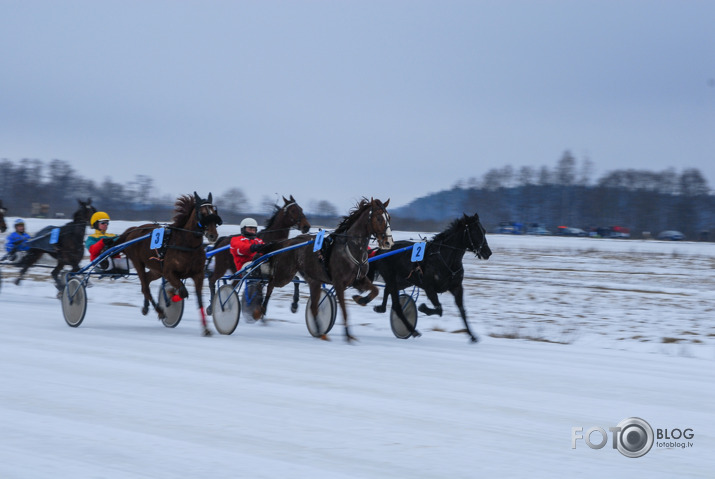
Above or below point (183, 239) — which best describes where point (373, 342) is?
below

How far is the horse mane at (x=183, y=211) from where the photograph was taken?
35.4 feet

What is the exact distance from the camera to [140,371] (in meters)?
7.42

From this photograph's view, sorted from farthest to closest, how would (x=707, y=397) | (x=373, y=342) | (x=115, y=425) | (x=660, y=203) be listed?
(x=660, y=203), (x=373, y=342), (x=707, y=397), (x=115, y=425)

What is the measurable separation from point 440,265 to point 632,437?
5.71 meters

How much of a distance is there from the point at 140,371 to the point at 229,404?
169cm

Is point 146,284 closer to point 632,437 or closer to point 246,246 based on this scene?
point 246,246

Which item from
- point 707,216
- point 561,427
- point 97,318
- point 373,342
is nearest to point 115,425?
point 561,427

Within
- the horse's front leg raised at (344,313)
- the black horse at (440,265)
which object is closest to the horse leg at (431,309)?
the black horse at (440,265)

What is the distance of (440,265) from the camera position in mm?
10773

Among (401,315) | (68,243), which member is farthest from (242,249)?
(68,243)

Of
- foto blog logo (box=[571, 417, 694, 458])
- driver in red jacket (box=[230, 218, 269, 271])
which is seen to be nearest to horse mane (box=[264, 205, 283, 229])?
driver in red jacket (box=[230, 218, 269, 271])

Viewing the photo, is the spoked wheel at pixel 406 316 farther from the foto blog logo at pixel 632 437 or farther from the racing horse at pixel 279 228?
the foto blog logo at pixel 632 437

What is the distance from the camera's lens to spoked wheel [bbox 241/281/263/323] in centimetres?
1195

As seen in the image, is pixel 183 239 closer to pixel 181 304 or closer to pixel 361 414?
pixel 181 304
